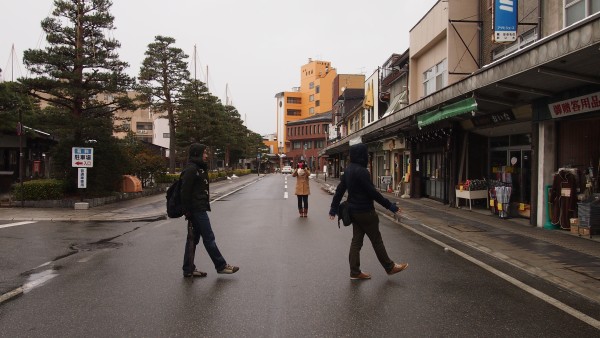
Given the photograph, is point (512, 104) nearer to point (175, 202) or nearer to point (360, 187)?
point (360, 187)

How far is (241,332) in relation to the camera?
4.20 m

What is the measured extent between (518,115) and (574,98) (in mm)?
2768

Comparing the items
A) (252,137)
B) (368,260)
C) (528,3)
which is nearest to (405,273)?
(368,260)

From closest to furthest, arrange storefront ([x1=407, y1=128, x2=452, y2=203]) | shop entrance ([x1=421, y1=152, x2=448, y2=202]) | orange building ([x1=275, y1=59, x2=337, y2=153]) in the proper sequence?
storefront ([x1=407, y1=128, x2=452, y2=203]) → shop entrance ([x1=421, y1=152, x2=448, y2=202]) → orange building ([x1=275, y1=59, x2=337, y2=153])

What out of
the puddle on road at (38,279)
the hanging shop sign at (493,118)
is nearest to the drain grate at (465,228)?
the hanging shop sign at (493,118)

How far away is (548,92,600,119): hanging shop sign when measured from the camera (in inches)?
370

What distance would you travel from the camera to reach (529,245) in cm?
886

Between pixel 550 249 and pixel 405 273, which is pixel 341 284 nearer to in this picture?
pixel 405 273

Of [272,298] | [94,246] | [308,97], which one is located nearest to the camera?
[272,298]

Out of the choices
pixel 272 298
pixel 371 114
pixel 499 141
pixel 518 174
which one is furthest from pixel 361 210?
pixel 371 114

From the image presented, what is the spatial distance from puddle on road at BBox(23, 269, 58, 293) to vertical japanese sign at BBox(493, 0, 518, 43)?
11.2 metres

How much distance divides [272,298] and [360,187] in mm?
1876

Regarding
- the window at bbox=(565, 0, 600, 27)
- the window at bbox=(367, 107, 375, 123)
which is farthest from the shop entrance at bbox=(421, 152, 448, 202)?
the window at bbox=(367, 107, 375, 123)

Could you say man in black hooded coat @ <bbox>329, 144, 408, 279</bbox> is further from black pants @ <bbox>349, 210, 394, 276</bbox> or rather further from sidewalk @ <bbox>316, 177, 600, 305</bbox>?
sidewalk @ <bbox>316, 177, 600, 305</bbox>
